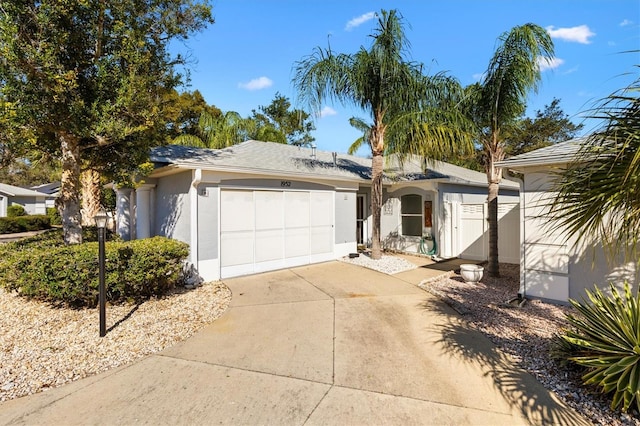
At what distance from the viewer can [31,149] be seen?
651cm

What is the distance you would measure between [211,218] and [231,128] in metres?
15.6

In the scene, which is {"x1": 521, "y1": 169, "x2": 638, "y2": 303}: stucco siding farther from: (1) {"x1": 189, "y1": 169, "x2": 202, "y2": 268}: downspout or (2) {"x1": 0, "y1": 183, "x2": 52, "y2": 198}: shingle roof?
(2) {"x1": 0, "y1": 183, "x2": 52, "y2": 198}: shingle roof

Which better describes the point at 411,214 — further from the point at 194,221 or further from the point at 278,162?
the point at 194,221

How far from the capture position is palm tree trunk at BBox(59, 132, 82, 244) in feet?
21.7

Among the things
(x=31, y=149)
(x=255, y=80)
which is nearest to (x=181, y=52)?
(x=31, y=149)

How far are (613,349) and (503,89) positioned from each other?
675cm

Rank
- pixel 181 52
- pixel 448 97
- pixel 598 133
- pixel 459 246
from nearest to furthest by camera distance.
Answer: pixel 598 133 < pixel 181 52 < pixel 448 97 < pixel 459 246

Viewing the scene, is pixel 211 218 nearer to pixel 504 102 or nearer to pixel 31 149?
pixel 31 149

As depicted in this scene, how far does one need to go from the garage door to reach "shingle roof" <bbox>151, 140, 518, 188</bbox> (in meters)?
0.73

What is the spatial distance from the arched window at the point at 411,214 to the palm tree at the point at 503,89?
12.4ft

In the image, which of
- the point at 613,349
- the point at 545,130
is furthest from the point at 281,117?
the point at 613,349

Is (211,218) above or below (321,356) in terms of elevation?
above

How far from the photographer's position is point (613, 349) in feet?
9.64

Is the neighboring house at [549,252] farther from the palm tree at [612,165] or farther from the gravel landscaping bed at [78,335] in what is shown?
the gravel landscaping bed at [78,335]
